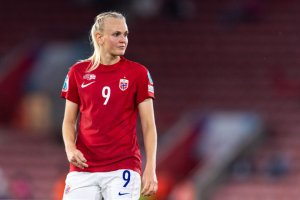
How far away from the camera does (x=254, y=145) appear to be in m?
14.2

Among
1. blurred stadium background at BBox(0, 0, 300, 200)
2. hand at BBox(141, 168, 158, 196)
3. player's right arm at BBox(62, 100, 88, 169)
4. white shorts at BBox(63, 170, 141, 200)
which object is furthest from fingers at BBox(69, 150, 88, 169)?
blurred stadium background at BBox(0, 0, 300, 200)

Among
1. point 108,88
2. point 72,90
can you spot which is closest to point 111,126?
point 108,88

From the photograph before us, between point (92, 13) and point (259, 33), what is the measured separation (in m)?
3.04

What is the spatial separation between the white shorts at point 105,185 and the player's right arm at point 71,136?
0.38ft

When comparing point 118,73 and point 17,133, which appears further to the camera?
point 17,133

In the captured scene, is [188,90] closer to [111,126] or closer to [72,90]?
[72,90]

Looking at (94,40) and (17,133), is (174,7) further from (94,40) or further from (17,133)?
(94,40)

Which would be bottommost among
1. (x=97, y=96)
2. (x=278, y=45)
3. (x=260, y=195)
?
(x=260, y=195)

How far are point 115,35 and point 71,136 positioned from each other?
2.09 ft

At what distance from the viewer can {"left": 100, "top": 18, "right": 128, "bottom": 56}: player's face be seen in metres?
5.73

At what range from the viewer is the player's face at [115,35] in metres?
5.73

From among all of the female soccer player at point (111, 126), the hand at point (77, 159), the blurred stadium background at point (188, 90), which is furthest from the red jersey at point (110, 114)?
the blurred stadium background at point (188, 90)

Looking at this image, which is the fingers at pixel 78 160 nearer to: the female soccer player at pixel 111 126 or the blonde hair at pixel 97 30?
the female soccer player at pixel 111 126

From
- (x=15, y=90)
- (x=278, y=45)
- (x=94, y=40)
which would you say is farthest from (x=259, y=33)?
(x=94, y=40)
